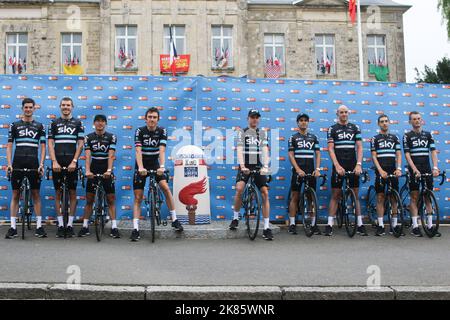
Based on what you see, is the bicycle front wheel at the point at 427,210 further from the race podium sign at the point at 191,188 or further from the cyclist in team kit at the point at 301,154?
the race podium sign at the point at 191,188

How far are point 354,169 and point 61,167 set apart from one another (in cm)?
519

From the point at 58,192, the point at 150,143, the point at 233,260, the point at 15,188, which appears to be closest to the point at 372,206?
the point at 233,260

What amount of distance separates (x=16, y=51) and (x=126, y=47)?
255 inches

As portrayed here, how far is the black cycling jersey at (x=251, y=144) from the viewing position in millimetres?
8602

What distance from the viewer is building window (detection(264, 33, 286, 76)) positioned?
29.1 m

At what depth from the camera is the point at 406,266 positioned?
243 inches

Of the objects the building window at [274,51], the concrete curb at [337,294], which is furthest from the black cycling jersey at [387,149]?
the building window at [274,51]

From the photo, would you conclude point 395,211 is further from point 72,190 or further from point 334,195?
point 72,190

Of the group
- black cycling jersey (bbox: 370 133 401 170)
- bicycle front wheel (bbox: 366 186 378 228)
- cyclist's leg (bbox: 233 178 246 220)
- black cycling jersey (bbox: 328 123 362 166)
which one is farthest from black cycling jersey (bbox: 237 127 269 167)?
bicycle front wheel (bbox: 366 186 378 228)

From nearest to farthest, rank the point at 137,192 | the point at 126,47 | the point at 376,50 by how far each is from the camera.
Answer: the point at 137,192, the point at 126,47, the point at 376,50

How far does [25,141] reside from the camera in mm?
8289

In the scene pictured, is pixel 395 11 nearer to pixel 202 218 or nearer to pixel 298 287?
pixel 202 218

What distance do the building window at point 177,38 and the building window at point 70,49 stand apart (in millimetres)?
5087

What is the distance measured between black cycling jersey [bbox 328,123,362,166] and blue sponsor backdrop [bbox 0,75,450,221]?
3.12 ft
